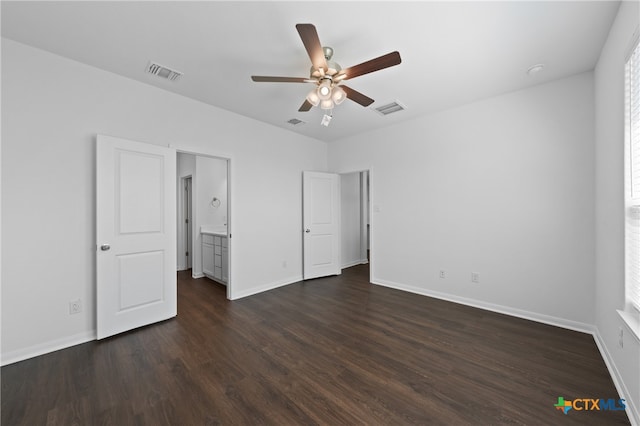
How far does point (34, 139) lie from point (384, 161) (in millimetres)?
4332

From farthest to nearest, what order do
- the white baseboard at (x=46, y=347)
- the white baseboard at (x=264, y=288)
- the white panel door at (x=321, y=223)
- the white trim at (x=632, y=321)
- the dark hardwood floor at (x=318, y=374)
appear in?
the white panel door at (x=321, y=223) → the white baseboard at (x=264, y=288) → the white baseboard at (x=46, y=347) → the dark hardwood floor at (x=318, y=374) → the white trim at (x=632, y=321)

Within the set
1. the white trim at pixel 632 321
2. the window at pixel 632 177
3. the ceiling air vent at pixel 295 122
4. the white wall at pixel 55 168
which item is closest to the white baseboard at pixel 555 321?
the white trim at pixel 632 321

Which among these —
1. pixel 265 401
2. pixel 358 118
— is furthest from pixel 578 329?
pixel 358 118

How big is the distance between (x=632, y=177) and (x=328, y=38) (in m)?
2.48

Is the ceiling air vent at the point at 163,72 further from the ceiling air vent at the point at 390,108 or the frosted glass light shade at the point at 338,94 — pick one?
the ceiling air vent at the point at 390,108

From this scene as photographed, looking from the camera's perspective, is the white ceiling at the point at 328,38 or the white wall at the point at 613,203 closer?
the white wall at the point at 613,203

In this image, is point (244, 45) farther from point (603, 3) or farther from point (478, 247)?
point (478, 247)

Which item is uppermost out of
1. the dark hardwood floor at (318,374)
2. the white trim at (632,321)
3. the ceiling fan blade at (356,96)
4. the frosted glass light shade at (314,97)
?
the ceiling fan blade at (356,96)

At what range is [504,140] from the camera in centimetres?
320

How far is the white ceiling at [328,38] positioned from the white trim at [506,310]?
272cm

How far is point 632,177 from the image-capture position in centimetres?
174

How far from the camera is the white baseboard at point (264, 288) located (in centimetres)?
382

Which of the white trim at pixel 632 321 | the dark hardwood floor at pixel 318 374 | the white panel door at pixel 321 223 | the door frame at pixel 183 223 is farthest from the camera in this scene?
the door frame at pixel 183 223

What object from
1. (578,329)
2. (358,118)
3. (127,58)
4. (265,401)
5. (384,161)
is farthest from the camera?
(384,161)
